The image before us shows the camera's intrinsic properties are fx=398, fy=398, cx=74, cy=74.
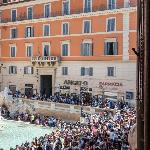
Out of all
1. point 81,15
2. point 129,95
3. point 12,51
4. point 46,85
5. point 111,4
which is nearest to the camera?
point 129,95

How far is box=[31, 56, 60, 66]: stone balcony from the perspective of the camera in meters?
43.5

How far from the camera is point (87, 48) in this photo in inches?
1619

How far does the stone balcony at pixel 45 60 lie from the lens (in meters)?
43.5

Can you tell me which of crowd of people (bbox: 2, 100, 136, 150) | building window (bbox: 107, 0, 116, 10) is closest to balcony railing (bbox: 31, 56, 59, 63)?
building window (bbox: 107, 0, 116, 10)

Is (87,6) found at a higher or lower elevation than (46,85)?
higher

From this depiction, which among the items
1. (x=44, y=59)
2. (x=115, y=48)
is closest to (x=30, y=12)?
(x=44, y=59)

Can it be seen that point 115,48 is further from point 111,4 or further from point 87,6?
point 87,6

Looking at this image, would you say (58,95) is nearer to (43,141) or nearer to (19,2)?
(19,2)

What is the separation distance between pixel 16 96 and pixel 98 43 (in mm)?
10846

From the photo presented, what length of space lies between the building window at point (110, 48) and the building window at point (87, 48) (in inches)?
73.6

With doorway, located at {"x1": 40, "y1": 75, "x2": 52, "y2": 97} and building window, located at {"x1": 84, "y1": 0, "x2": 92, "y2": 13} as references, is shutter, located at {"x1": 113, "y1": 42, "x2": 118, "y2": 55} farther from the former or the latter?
doorway, located at {"x1": 40, "y1": 75, "x2": 52, "y2": 97}

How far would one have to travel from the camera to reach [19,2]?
4794 centimetres

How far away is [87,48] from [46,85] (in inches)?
290

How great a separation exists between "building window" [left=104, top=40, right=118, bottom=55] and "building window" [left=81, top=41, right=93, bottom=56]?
1868 millimetres
